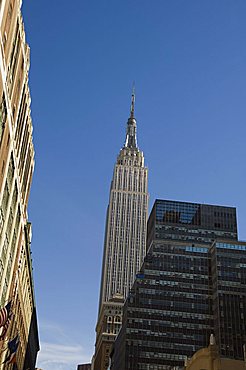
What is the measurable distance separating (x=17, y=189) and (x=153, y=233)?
110 meters

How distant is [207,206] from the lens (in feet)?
607

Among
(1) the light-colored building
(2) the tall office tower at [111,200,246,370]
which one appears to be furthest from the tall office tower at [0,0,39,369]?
(2) the tall office tower at [111,200,246,370]

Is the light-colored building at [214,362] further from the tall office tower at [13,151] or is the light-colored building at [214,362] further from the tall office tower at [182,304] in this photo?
the tall office tower at [182,304]

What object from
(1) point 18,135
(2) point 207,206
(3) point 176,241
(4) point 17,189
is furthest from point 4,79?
(2) point 207,206

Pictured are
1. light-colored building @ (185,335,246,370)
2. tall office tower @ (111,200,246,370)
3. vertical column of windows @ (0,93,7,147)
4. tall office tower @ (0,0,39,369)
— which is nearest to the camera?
vertical column of windows @ (0,93,7,147)

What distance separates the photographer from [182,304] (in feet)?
510

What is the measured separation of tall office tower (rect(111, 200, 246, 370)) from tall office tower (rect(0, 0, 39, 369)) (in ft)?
218

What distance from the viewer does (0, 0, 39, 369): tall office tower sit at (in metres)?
56.0

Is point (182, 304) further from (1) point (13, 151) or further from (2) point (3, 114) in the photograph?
(2) point (3, 114)

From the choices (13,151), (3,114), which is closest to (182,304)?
(13,151)

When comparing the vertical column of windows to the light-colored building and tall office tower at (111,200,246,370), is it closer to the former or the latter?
the light-colored building

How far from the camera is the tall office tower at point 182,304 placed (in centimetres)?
14662

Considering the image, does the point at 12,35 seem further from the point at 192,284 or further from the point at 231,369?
the point at 192,284

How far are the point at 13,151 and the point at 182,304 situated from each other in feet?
341
